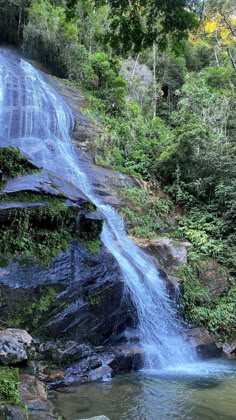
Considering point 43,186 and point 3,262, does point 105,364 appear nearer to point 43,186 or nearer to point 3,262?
point 3,262

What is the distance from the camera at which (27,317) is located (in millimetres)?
7910

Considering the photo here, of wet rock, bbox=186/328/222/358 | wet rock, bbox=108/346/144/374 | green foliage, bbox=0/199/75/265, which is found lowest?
wet rock, bbox=186/328/222/358

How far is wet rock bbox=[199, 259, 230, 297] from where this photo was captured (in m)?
13.2

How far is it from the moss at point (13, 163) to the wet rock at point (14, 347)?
3761 mm

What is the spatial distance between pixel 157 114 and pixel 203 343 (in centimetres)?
2193

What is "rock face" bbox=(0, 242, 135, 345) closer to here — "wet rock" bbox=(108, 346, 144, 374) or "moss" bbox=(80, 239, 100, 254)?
"moss" bbox=(80, 239, 100, 254)

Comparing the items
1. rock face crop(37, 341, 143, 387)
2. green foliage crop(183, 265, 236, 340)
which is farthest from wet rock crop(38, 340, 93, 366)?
green foliage crop(183, 265, 236, 340)

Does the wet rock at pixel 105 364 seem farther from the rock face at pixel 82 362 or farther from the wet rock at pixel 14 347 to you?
the wet rock at pixel 14 347

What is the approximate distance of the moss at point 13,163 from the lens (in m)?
9.36

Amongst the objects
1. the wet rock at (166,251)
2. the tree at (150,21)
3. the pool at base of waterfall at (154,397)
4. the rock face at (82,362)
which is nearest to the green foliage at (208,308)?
the wet rock at (166,251)

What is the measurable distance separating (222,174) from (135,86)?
1328 centimetres

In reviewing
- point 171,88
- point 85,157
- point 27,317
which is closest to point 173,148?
point 85,157

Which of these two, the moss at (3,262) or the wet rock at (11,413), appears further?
the moss at (3,262)

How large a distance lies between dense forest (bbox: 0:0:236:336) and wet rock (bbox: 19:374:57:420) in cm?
474
